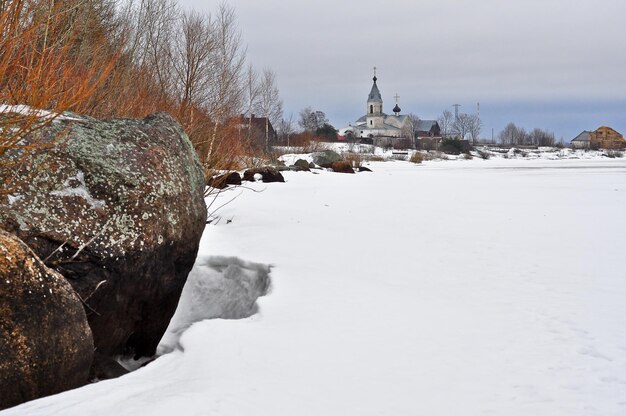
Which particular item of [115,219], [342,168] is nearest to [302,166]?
[342,168]

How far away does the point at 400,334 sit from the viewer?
3967mm

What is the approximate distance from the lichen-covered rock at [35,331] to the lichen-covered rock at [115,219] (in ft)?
1.84

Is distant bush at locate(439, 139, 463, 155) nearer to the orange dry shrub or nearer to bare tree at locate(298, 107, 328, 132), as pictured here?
bare tree at locate(298, 107, 328, 132)

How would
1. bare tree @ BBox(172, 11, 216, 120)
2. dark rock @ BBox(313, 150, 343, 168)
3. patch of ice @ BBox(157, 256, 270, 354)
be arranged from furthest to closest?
dark rock @ BBox(313, 150, 343, 168), bare tree @ BBox(172, 11, 216, 120), patch of ice @ BBox(157, 256, 270, 354)

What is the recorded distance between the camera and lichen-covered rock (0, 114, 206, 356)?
3.87m

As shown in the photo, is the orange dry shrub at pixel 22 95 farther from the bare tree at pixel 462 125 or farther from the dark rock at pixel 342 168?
the bare tree at pixel 462 125

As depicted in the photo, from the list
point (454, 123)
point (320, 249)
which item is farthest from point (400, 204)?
point (454, 123)

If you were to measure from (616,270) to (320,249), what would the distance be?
9.95 feet

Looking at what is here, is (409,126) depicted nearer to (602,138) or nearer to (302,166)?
(602,138)

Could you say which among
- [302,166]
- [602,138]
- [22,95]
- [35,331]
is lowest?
[35,331]

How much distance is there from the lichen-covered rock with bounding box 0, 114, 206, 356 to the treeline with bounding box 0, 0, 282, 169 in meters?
0.39

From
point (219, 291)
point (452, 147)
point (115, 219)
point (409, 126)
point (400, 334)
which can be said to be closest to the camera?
point (400, 334)

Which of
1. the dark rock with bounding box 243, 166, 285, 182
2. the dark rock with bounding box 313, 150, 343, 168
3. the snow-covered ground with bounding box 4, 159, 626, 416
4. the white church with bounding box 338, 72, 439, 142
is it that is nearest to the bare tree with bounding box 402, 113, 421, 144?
the white church with bounding box 338, 72, 439, 142

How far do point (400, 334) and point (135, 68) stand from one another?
11303 millimetres
